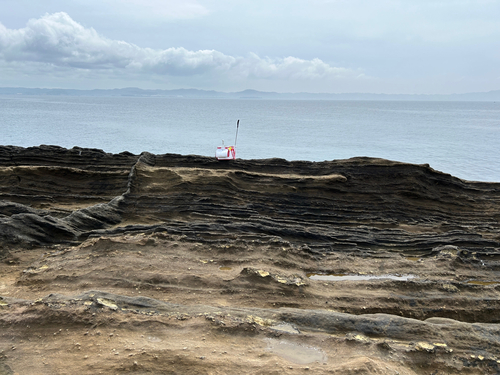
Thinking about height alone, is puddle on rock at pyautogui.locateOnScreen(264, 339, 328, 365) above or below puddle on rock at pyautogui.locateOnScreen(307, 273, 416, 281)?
above

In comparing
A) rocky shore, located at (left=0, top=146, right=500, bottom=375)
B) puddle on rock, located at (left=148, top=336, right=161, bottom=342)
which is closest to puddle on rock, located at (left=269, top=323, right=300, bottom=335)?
rocky shore, located at (left=0, top=146, right=500, bottom=375)

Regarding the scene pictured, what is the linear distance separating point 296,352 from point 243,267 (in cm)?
425

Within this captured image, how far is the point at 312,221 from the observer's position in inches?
603

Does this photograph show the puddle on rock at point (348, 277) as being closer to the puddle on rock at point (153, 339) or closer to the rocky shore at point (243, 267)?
the rocky shore at point (243, 267)

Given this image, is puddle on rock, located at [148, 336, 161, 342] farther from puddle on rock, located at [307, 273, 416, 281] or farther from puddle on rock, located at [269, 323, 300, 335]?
puddle on rock, located at [307, 273, 416, 281]

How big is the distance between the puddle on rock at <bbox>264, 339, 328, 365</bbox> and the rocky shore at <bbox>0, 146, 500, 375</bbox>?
3 cm

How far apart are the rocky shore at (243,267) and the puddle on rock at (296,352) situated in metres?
0.03

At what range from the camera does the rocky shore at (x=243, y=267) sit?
685 cm

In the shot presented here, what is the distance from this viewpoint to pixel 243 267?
1094 centimetres

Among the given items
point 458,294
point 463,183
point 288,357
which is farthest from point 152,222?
point 463,183

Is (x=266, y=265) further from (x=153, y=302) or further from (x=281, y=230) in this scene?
(x=153, y=302)

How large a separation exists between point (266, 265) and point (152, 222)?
224 inches

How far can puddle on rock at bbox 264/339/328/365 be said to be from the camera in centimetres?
670

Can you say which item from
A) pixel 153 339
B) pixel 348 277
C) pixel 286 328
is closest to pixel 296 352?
pixel 286 328
